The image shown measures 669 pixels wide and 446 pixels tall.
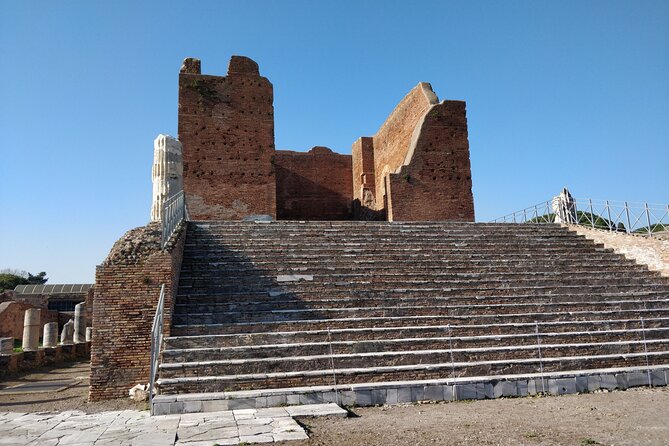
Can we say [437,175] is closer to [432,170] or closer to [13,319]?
[432,170]

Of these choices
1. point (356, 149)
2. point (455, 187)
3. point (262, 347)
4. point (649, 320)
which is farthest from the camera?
point (356, 149)

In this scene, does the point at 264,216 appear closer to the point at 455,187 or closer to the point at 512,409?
the point at 455,187

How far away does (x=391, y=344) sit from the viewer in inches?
283

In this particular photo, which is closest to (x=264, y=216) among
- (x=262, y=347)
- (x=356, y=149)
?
(x=356, y=149)

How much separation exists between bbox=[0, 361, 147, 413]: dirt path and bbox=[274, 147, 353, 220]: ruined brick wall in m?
14.0

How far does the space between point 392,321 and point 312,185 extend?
17231 mm

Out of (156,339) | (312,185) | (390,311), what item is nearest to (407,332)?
(390,311)

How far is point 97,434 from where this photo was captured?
15.9 feet

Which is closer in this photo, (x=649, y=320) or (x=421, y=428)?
(x=421, y=428)

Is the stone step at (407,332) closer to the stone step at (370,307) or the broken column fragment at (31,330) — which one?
the stone step at (370,307)

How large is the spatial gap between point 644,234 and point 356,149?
15.0 meters

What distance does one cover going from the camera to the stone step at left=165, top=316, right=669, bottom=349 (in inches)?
274

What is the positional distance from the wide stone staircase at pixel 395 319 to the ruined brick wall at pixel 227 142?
6.59 m

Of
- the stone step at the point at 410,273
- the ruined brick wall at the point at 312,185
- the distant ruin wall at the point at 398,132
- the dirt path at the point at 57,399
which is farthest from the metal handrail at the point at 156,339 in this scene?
the ruined brick wall at the point at 312,185
